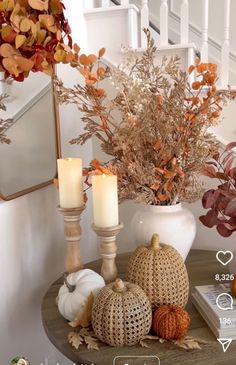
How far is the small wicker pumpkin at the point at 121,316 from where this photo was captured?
868 millimetres

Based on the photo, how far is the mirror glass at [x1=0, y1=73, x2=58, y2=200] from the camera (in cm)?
115

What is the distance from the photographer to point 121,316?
2.84 feet

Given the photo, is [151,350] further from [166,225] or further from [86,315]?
[166,225]

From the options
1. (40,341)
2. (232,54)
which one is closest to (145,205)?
(40,341)

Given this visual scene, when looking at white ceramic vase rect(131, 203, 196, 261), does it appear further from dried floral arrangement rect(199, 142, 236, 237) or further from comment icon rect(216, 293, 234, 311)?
comment icon rect(216, 293, 234, 311)

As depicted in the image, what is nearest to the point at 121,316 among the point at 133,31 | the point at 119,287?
the point at 119,287

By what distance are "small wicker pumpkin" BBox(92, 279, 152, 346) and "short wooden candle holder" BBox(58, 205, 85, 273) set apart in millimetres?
250

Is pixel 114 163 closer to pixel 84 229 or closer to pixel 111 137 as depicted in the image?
pixel 111 137

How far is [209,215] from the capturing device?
1.18 m

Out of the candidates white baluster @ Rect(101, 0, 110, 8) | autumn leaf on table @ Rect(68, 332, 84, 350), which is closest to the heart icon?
autumn leaf on table @ Rect(68, 332, 84, 350)

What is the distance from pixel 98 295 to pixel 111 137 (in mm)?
447

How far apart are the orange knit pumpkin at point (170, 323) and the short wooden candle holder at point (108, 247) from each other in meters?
0.22

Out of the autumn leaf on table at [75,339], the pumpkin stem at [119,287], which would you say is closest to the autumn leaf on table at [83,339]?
the autumn leaf on table at [75,339]

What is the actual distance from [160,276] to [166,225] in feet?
0.72
